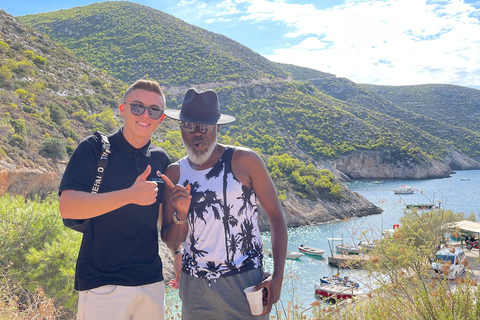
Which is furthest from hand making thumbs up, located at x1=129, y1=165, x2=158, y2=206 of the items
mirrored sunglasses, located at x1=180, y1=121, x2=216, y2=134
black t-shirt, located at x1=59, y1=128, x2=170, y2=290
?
mirrored sunglasses, located at x1=180, y1=121, x2=216, y2=134

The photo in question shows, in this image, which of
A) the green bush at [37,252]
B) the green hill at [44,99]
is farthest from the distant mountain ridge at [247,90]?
the green bush at [37,252]

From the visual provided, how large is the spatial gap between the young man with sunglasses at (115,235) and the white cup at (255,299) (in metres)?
0.60

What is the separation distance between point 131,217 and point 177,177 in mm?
368

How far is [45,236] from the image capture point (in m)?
6.39

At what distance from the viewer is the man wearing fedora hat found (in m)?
1.98

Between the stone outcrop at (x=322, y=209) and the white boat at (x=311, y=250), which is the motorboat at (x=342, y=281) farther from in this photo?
the stone outcrop at (x=322, y=209)

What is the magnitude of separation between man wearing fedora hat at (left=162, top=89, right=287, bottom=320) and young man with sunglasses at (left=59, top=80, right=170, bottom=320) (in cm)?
18

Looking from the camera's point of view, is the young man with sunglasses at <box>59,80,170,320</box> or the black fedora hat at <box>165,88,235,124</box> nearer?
the young man with sunglasses at <box>59,80,170,320</box>

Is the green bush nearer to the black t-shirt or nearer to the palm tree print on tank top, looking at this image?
the black t-shirt

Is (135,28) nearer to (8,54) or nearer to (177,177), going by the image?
(8,54)

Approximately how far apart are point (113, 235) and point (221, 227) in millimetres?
603

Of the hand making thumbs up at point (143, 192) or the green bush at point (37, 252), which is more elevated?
the hand making thumbs up at point (143, 192)

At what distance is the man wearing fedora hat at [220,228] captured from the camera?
1.98m

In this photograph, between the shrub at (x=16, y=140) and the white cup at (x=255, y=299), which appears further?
the shrub at (x=16, y=140)
